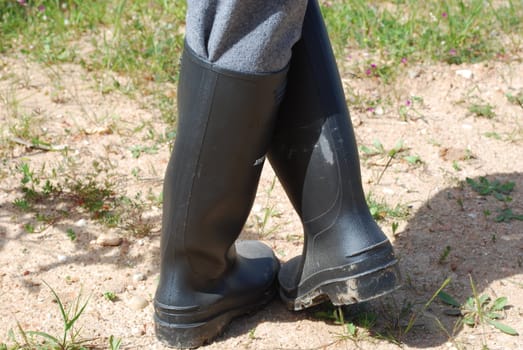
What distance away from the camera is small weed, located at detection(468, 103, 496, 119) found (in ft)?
11.1

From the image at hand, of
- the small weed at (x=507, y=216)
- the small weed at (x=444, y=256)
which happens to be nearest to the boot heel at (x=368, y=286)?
the small weed at (x=444, y=256)

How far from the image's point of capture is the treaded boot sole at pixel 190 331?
209 centimetres

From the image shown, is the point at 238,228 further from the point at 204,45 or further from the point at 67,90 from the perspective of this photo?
the point at 67,90

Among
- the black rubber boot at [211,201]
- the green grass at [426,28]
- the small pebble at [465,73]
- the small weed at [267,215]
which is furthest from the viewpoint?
the green grass at [426,28]

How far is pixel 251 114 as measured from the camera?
181 centimetres

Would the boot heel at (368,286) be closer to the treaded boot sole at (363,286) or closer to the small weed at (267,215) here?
the treaded boot sole at (363,286)

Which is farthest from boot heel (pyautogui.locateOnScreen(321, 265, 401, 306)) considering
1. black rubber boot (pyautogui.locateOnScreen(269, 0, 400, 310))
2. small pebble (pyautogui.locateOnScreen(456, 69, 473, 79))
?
small pebble (pyautogui.locateOnScreen(456, 69, 473, 79))

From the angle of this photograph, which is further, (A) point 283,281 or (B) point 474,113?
(B) point 474,113

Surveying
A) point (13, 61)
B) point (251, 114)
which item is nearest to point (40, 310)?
point (251, 114)

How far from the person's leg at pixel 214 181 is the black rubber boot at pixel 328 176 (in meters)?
0.11

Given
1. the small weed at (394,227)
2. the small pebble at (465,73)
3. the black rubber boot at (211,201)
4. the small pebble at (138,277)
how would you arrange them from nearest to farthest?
the black rubber boot at (211,201), the small pebble at (138,277), the small weed at (394,227), the small pebble at (465,73)

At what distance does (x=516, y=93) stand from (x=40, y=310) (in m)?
2.34

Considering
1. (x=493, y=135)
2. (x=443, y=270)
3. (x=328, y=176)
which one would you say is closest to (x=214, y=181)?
(x=328, y=176)

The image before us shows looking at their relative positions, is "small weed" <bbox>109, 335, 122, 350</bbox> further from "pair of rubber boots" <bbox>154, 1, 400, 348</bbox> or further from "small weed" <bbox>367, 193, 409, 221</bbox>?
"small weed" <bbox>367, 193, 409, 221</bbox>
